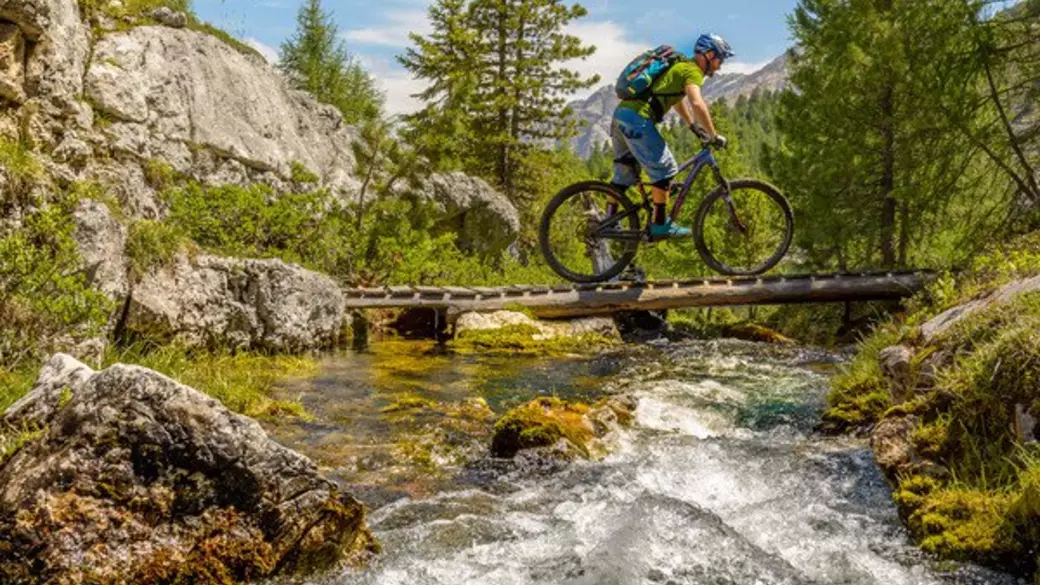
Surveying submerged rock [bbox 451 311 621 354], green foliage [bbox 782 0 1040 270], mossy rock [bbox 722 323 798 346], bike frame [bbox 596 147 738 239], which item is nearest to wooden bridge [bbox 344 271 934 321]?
submerged rock [bbox 451 311 621 354]

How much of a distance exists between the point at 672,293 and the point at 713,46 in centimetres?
1228

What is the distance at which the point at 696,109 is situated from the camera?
6148mm

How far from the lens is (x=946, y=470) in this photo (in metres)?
5.48

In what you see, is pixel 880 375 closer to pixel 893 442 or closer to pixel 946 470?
pixel 893 442

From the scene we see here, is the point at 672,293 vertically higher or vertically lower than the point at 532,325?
higher

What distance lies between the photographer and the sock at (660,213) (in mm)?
6840

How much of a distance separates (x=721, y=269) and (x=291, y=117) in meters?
16.7

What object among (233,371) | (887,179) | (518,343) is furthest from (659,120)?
(887,179)

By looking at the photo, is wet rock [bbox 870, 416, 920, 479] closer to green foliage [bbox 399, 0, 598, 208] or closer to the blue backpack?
the blue backpack

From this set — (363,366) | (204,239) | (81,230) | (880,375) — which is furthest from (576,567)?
(204,239)

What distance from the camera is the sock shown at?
684 cm

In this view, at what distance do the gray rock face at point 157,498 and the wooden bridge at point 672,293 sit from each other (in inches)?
464

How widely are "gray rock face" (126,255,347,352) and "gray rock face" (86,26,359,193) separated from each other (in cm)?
324

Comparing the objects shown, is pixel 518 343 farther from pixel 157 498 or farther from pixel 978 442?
pixel 157 498
